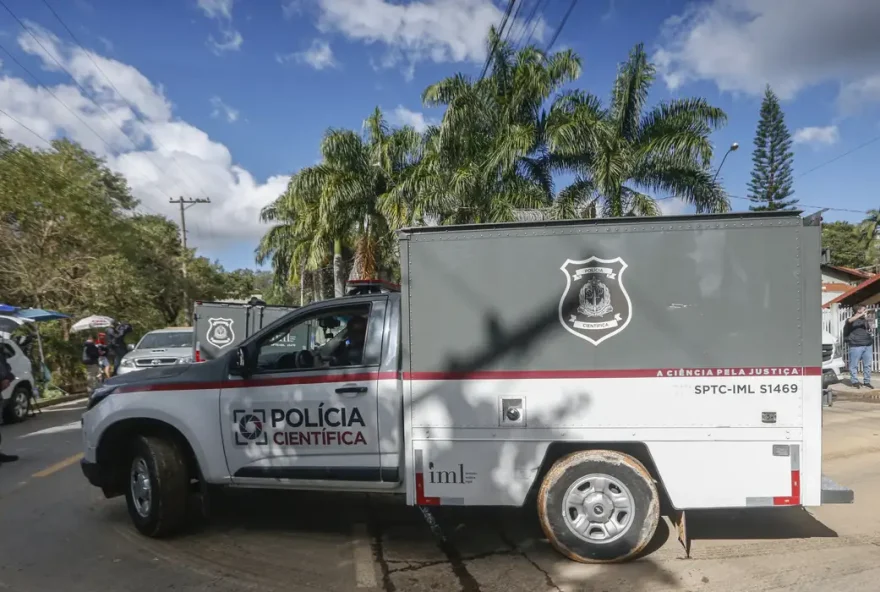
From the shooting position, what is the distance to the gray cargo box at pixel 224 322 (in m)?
11.6

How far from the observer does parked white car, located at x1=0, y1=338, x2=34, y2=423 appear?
1195 centimetres

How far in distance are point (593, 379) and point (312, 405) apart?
218 cm

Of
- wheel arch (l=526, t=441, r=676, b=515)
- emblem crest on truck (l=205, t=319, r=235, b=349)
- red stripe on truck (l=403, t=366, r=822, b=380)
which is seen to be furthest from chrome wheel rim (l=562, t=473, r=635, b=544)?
emblem crest on truck (l=205, t=319, r=235, b=349)

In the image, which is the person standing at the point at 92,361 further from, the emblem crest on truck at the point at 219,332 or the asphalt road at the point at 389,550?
the asphalt road at the point at 389,550

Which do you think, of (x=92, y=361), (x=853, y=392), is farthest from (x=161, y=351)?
(x=853, y=392)

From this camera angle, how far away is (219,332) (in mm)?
11742

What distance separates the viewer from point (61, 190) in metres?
19.8

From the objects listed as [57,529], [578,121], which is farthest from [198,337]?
[578,121]

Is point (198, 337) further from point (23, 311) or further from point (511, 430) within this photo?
point (511, 430)

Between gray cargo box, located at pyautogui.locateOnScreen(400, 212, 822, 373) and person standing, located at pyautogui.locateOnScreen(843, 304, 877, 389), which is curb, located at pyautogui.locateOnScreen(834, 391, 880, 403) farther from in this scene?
gray cargo box, located at pyautogui.locateOnScreen(400, 212, 822, 373)

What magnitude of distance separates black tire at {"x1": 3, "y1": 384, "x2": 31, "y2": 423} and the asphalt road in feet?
21.8

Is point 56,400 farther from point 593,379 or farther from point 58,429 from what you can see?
point 593,379

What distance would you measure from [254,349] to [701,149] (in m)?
12.5

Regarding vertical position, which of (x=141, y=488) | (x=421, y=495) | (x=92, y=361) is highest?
(x=92, y=361)
